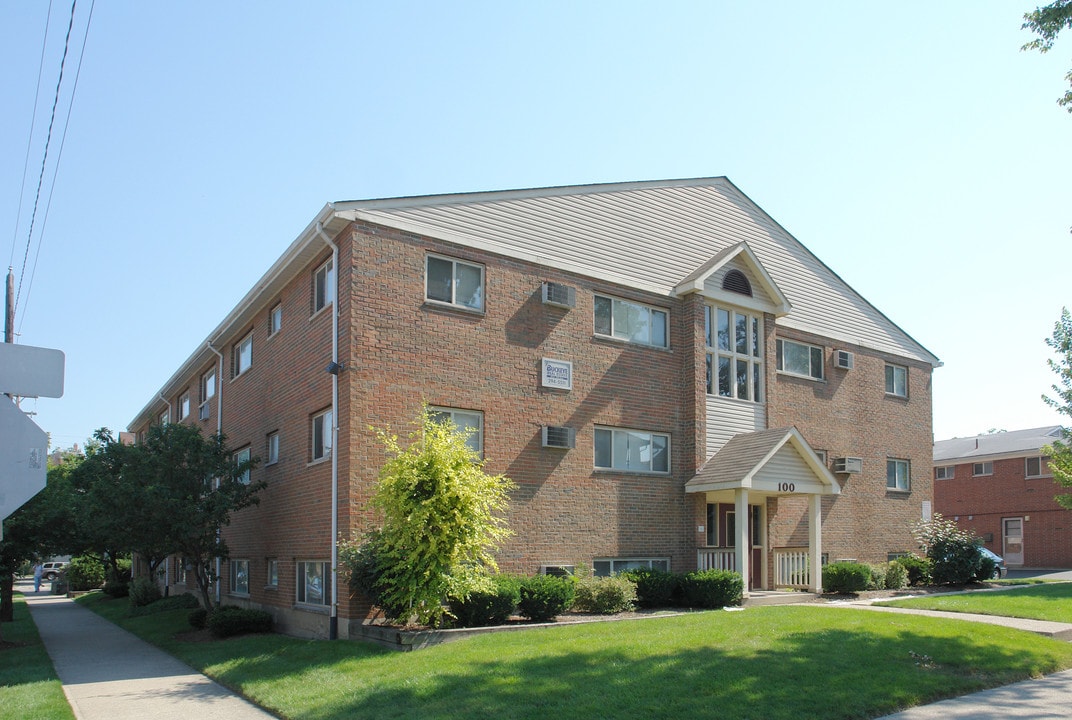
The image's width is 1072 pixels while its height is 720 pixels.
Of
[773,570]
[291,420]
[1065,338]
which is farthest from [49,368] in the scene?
[1065,338]

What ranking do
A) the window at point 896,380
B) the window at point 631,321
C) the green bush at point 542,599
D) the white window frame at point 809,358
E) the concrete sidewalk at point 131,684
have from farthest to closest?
the window at point 896,380 < the white window frame at point 809,358 < the window at point 631,321 < the green bush at point 542,599 < the concrete sidewalk at point 131,684

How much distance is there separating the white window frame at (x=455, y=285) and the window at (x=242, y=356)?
7538mm

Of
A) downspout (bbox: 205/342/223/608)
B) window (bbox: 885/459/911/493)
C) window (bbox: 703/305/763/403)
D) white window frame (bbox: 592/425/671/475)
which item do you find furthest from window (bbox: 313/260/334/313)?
window (bbox: 885/459/911/493)

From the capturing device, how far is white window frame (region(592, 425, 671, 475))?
1891cm

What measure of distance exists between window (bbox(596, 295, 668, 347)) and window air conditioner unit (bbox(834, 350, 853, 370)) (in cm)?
627

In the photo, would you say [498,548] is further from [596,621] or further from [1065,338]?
[1065,338]

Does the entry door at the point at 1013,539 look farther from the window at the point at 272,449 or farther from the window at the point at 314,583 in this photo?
the window at the point at 314,583

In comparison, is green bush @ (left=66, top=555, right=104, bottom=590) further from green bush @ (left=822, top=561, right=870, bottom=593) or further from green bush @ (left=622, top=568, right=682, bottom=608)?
green bush @ (left=822, top=561, right=870, bottom=593)

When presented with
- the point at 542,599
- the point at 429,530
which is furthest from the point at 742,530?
the point at 429,530

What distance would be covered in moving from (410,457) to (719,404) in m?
9.17

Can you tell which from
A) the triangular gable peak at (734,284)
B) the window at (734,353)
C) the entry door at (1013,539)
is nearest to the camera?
the triangular gable peak at (734,284)

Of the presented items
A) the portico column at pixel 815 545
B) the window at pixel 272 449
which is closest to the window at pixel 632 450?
the portico column at pixel 815 545

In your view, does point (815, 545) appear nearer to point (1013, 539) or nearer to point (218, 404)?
point (218, 404)

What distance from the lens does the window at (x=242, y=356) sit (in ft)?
74.2
